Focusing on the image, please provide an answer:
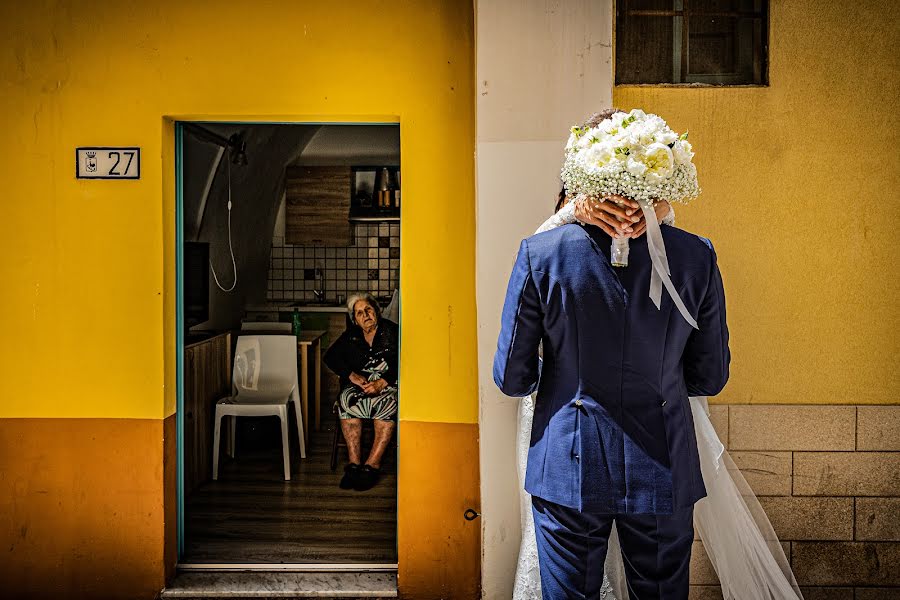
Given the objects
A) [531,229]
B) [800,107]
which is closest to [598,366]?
[531,229]

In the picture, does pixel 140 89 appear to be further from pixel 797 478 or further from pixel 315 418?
pixel 315 418

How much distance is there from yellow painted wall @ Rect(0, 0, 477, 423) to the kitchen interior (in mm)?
375

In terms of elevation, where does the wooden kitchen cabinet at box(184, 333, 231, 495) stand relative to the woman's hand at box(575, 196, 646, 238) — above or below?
below

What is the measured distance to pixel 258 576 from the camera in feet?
11.5

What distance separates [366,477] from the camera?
5.04m

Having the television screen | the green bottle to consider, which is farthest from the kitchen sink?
the television screen

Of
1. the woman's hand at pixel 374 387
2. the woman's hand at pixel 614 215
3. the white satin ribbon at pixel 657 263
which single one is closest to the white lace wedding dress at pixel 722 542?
the white satin ribbon at pixel 657 263

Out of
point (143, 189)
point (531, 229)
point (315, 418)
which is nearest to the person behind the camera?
point (531, 229)

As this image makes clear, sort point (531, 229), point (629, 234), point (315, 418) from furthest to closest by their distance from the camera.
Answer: point (315, 418)
point (531, 229)
point (629, 234)

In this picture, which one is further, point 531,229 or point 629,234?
point 531,229

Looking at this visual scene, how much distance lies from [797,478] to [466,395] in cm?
144

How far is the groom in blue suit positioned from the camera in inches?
81.3

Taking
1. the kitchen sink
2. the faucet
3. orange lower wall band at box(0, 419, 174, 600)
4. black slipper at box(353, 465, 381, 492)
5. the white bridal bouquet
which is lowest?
black slipper at box(353, 465, 381, 492)

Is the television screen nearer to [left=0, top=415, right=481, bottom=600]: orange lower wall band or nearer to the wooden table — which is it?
the wooden table
